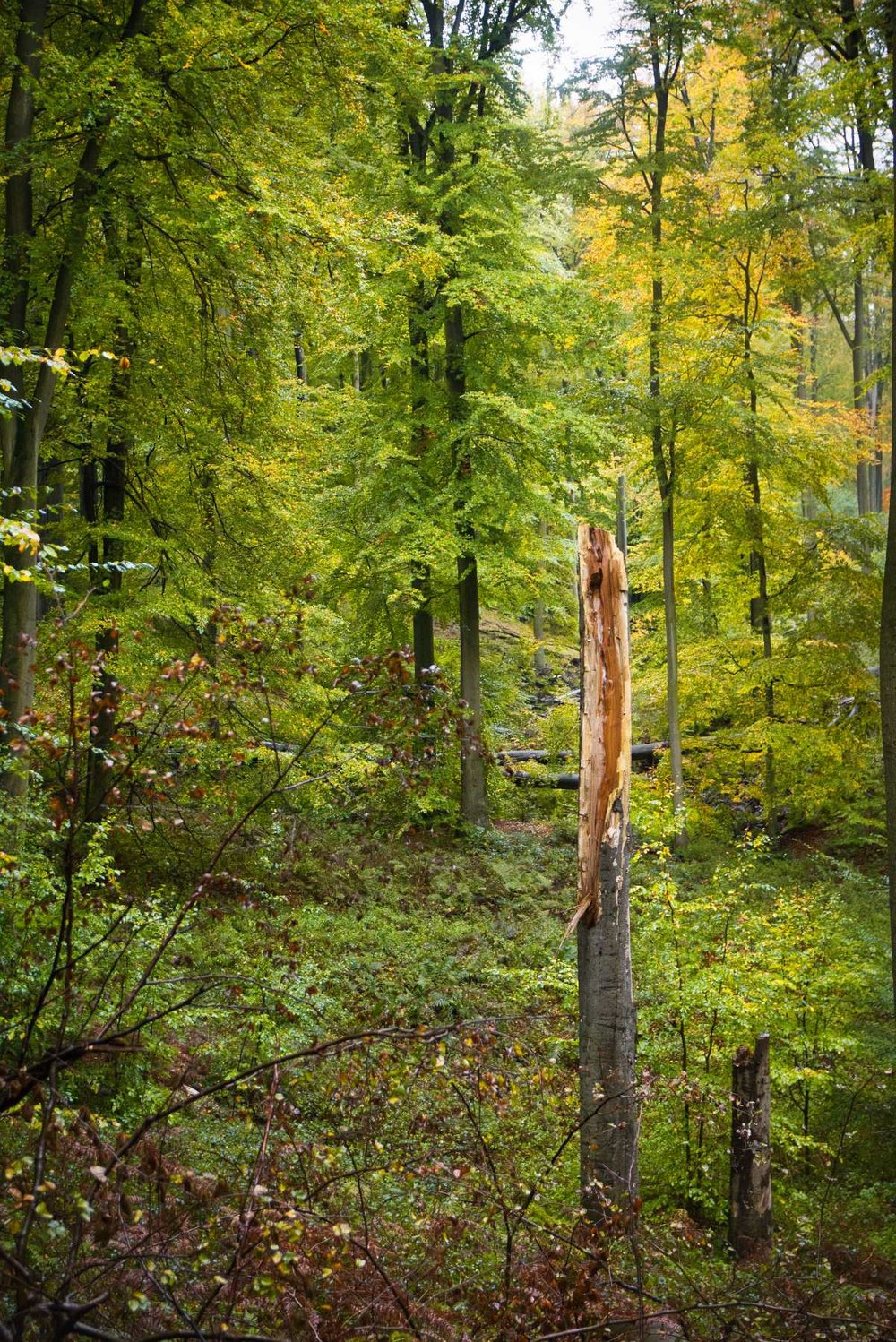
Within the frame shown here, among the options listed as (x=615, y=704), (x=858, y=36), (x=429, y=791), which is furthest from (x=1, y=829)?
(x=858, y=36)

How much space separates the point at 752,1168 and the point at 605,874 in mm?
2158

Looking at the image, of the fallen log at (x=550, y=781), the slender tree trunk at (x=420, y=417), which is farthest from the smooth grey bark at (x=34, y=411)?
the fallen log at (x=550, y=781)

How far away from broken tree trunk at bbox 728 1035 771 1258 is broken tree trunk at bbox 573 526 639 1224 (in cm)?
92

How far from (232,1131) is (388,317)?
35.7 feet

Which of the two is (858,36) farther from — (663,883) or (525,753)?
(525,753)

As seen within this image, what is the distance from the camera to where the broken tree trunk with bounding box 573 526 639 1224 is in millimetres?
5328

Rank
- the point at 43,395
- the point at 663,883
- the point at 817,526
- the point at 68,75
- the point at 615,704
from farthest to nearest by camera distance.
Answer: the point at 817,526 < the point at 43,395 < the point at 68,75 < the point at 663,883 < the point at 615,704

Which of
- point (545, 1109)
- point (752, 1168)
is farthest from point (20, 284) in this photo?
point (752, 1168)

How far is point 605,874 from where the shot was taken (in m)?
5.39

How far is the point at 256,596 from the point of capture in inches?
384

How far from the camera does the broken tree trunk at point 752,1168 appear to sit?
5859mm

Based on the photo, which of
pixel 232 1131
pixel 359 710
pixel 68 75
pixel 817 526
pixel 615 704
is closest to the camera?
pixel 359 710

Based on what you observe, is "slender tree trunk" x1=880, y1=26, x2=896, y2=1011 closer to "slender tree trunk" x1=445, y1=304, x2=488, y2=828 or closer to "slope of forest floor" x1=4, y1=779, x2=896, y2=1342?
"slope of forest floor" x1=4, y1=779, x2=896, y2=1342

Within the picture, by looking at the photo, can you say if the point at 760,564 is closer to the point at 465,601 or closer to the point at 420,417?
the point at 465,601
